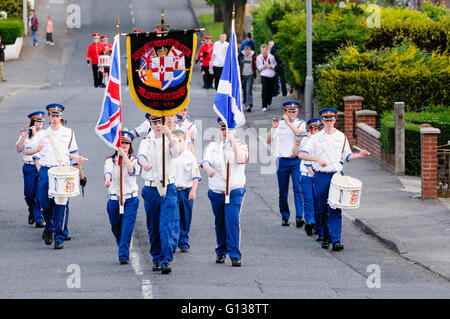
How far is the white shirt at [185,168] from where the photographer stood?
1395cm

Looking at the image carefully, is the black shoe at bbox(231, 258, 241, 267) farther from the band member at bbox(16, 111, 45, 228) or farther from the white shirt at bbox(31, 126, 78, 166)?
the band member at bbox(16, 111, 45, 228)

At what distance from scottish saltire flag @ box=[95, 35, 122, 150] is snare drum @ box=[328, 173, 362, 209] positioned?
3.26 meters

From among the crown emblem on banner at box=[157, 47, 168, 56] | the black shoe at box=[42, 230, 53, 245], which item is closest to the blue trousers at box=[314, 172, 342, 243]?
the crown emblem on banner at box=[157, 47, 168, 56]

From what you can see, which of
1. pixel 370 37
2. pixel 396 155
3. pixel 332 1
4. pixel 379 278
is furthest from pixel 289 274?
pixel 332 1

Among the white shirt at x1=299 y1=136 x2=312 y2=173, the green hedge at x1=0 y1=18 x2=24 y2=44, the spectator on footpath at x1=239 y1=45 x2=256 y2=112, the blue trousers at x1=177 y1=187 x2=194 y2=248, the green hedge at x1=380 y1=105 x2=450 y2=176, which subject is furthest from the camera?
the green hedge at x1=0 y1=18 x2=24 y2=44

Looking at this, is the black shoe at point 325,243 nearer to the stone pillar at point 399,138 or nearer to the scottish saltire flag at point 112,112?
the scottish saltire flag at point 112,112

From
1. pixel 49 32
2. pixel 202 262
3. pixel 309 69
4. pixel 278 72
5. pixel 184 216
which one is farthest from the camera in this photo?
pixel 49 32

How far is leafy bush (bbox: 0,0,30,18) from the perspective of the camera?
163ft

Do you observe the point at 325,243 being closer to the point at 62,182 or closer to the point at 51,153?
the point at 62,182

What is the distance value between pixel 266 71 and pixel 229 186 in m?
16.4

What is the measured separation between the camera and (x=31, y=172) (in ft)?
52.6

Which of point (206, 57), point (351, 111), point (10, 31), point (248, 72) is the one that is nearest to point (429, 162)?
point (351, 111)

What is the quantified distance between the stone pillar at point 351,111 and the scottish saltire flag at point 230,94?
10.8 meters

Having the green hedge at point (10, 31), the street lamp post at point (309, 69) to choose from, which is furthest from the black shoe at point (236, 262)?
the green hedge at point (10, 31)
